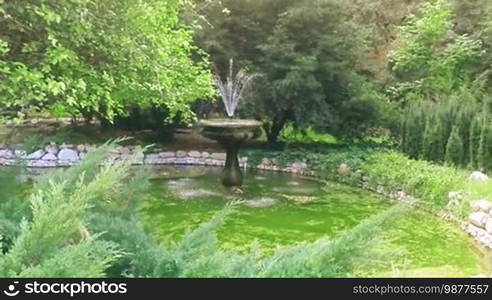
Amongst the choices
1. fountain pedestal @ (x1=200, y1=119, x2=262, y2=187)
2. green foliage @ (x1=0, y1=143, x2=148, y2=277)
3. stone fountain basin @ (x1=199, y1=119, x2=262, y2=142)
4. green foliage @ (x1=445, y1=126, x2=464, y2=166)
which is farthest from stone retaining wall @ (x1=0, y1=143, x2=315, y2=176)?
green foliage @ (x1=0, y1=143, x2=148, y2=277)

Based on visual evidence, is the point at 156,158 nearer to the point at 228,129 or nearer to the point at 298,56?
the point at 228,129

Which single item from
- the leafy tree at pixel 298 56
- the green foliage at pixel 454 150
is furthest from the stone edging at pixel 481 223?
the leafy tree at pixel 298 56

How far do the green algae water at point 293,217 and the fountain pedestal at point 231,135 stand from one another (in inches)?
8.7

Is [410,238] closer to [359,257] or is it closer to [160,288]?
[359,257]

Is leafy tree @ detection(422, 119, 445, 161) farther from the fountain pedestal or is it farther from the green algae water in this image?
the fountain pedestal

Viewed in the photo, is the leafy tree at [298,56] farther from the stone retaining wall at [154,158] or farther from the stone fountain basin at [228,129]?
the stone fountain basin at [228,129]

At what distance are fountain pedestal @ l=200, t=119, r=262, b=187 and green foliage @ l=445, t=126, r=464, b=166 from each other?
123 inches

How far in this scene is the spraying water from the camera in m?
11.6

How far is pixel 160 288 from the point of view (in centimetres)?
164

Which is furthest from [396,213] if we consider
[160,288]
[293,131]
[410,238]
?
[293,131]

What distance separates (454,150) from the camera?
941 centimetres

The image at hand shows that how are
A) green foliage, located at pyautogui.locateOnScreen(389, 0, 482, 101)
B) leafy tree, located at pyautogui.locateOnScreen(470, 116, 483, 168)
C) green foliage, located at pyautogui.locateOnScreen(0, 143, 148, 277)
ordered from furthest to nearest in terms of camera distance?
green foliage, located at pyautogui.locateOnScreen(389, 0, 482, 101)
leafy tree, located at pyautogui.locateOnScreen(470, 116, 483, 168)
green foliage, located at pyautogui.locateOnScreen(0, 143, 148, 277)

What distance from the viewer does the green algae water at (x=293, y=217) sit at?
606 centimetres

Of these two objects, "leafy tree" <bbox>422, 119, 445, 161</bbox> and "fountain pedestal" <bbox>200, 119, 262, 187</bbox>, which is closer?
"fountain pedestal" <bbox>200, 119, 262, 187</bbox>
